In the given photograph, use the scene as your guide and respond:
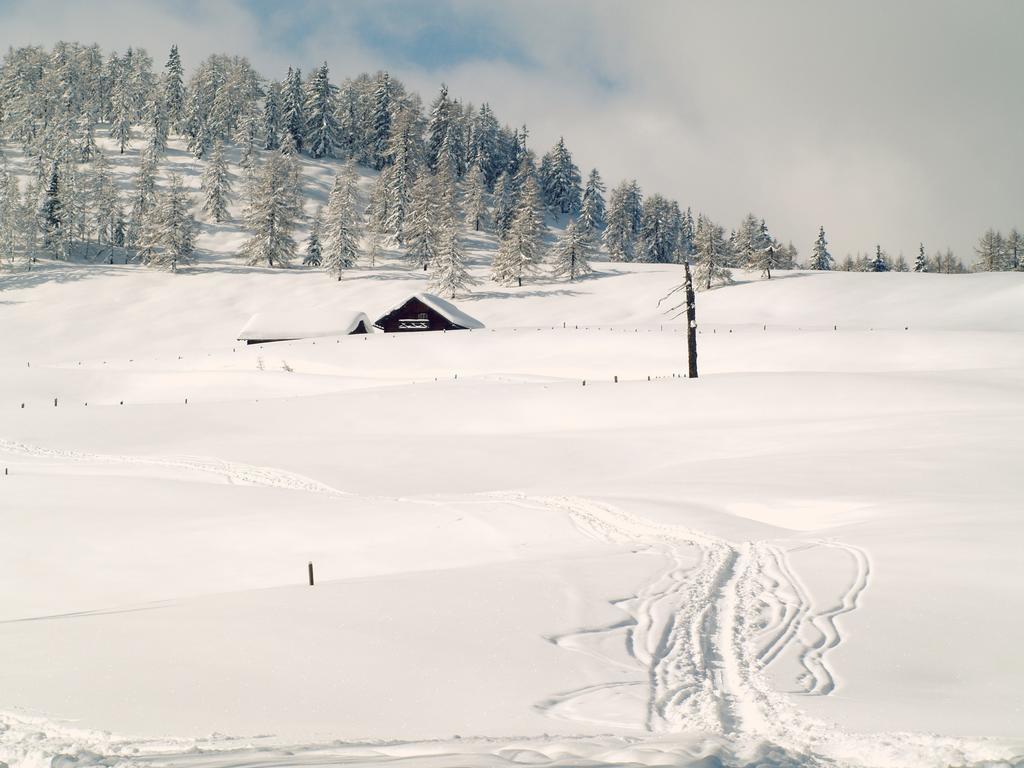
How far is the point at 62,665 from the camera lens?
786 cm

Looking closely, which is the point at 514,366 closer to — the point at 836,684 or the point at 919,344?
the point at 919,344

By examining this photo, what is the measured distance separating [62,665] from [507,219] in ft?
360

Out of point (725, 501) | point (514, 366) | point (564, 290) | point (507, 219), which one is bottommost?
point (725, 501)

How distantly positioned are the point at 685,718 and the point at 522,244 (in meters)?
83.4

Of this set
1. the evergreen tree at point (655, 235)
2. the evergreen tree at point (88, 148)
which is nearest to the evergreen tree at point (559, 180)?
the evergreen tree at point (655, 235)

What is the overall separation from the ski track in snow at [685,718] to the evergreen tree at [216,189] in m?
107

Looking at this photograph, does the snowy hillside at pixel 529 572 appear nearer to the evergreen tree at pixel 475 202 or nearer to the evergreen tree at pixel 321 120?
the evergreen tree at pixel 475 202

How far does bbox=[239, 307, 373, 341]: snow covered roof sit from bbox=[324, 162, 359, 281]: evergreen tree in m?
23.1

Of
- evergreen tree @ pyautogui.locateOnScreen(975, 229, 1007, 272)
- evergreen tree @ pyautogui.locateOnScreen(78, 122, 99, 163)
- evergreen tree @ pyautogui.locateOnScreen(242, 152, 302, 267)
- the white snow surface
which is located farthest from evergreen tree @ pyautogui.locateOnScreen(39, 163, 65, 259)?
evergreen tree @ pyautogui.locateOnScreen(975, 229, 1007, 272)

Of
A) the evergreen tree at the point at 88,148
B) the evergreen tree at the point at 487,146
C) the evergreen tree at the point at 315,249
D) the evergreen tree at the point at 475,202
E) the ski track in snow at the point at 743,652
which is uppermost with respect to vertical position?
the evergreen tree at the point at 487,146

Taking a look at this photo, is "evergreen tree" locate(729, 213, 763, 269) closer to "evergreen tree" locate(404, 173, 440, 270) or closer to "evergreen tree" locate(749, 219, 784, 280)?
"evergreen tree" locate(749, 219, 784, 280)

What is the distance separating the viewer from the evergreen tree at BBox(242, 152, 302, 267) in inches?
3457

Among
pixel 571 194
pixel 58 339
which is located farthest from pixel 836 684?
pixel 571 194

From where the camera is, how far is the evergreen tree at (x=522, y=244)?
86.8 m
